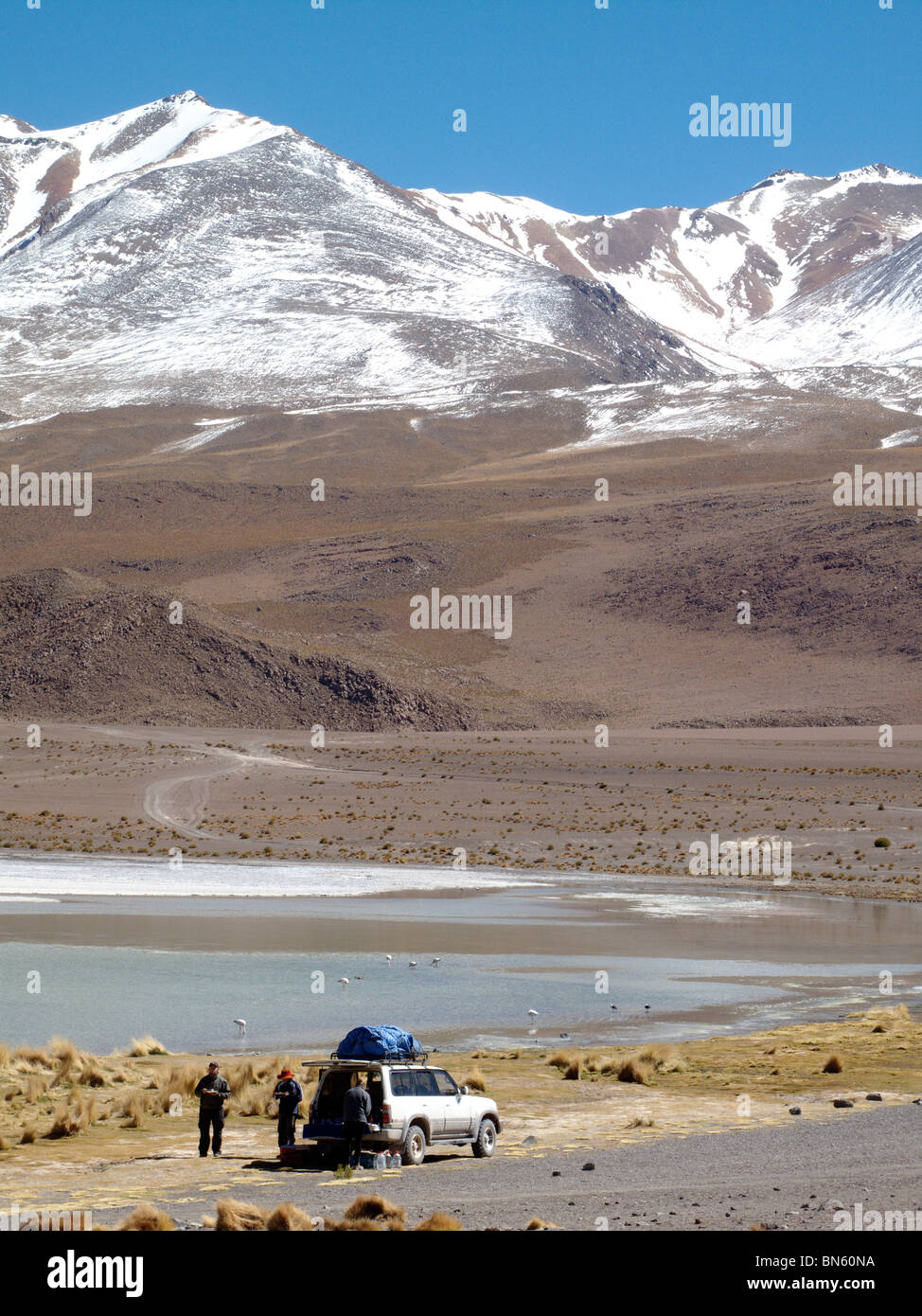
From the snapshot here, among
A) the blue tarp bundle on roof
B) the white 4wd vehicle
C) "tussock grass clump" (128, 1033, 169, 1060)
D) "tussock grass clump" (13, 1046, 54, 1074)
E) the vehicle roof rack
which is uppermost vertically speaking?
the blue tarp bundle on roof

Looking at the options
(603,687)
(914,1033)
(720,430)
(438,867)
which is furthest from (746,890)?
(720,430)

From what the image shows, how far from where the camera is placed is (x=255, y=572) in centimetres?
12050

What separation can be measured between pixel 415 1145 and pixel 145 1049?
6.23m

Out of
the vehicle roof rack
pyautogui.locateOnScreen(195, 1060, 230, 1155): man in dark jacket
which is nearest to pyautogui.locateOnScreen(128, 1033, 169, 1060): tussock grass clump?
pyautogui.locateOnScreen(195, 1060, 230, 1155): man in dark jacket

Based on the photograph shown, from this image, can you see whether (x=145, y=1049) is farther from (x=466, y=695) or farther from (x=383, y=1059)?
(x=466, y=695)

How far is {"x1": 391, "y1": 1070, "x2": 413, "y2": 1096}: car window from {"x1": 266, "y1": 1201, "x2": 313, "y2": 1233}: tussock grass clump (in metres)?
3.36

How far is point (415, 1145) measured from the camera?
44.1ft

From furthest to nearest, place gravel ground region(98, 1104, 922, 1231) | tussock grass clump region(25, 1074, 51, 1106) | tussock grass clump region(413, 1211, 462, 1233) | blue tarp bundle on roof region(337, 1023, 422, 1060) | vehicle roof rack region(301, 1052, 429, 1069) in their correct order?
tussock grass clump region(25, 1074, 51, 1106) < blue tarp bundle on roof region(337, 1023, 422, 1060) < vehicle roof rack region(301, 1052, 429, 1069) < gravel ground region(98, 1104, 922, 1231) < tussock grass clump region(413, 1211, 462, 1233)

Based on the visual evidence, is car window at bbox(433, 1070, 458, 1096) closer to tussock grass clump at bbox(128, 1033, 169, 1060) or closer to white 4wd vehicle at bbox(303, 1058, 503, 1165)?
white 4wd vehicle at bbox(303, 1058, 503, 1165)

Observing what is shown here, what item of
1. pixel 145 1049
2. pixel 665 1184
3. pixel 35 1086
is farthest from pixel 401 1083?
pixel 145 1049

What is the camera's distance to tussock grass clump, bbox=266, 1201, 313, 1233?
992cm

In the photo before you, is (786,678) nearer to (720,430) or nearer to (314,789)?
(314,789)
